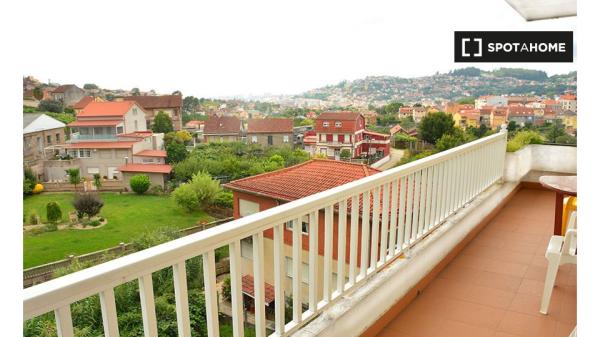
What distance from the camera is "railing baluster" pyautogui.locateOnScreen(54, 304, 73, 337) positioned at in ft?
2.94

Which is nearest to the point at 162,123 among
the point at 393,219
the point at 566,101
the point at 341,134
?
the point at 341,134

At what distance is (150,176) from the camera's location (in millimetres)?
1530

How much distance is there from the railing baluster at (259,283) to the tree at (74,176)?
1.92 ft

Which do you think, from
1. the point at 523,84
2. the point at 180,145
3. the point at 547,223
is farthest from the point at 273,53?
the point at 547,223

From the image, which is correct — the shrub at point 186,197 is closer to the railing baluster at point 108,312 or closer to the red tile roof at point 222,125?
the red tile roof at point 222,125

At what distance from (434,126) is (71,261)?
7.00 ft

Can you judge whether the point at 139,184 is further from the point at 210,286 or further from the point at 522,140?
the point at 522,140

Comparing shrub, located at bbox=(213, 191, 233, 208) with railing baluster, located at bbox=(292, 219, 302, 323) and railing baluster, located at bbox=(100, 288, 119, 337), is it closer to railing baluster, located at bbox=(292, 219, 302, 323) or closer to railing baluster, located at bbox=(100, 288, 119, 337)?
railing baluster, located at bbox=(292, 219, 302, 323)

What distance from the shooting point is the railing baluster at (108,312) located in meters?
0.98

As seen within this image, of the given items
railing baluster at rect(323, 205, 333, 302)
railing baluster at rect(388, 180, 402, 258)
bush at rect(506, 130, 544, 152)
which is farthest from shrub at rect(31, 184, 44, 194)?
bush at rect(506, 130, 544, 152)

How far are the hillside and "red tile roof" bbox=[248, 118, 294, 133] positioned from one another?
0.73 feet

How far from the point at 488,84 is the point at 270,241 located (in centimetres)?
228
